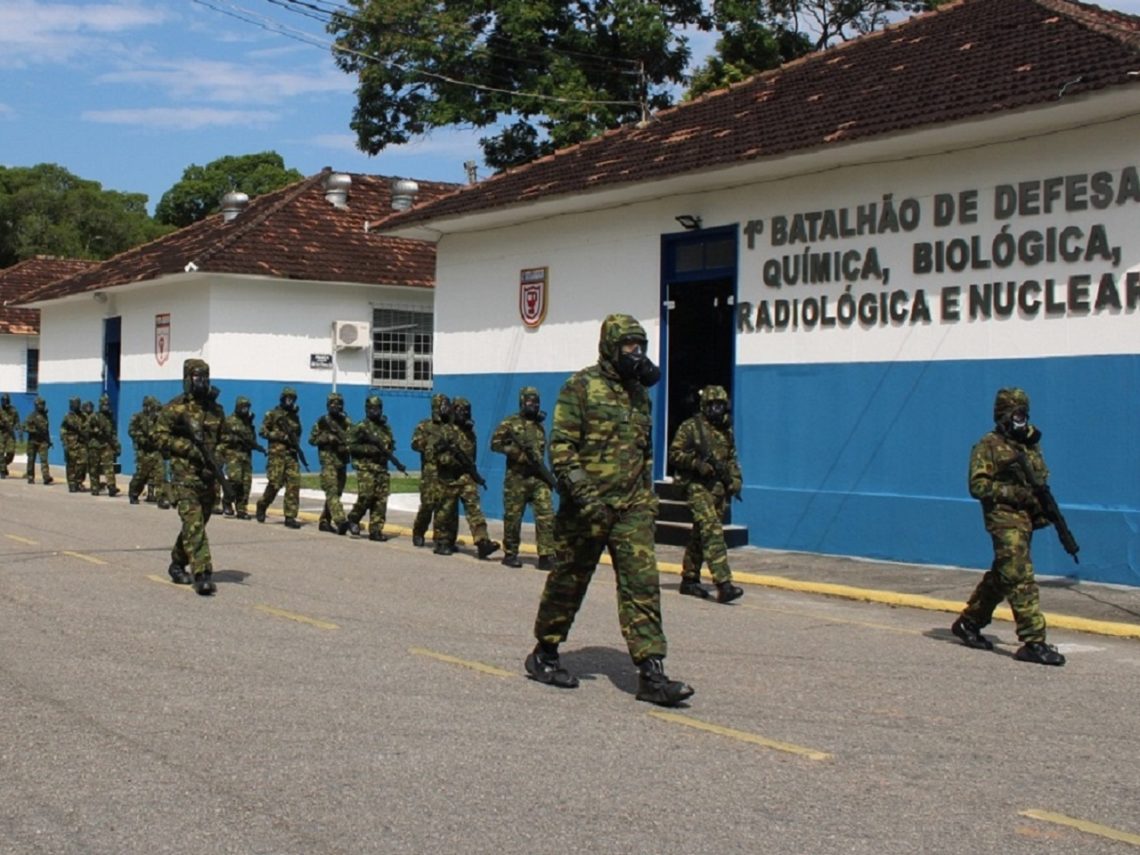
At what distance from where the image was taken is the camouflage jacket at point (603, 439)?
25.7 feet

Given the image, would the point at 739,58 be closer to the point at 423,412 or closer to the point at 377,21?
the point at 377,21

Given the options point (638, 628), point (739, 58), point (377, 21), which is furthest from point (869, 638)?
point (377, 21)

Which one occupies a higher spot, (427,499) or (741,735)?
(427,499)

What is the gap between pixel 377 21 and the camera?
116ft

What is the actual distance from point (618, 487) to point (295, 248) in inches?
950

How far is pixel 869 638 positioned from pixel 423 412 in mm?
22173

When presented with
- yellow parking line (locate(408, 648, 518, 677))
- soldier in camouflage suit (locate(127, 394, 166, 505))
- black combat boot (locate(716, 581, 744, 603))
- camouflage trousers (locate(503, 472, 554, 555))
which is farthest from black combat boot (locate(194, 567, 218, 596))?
soldier in camouflage suit (locate(127, 394, 166, 505))

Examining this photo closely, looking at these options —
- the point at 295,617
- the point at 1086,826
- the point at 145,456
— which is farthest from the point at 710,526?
the point at 145,456

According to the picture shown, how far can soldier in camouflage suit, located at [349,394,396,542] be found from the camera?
58.7 feet

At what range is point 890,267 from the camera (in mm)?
15891

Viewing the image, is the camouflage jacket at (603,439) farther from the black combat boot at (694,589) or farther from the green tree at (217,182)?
the green tree at (217,182)

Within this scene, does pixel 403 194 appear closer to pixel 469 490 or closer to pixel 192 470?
pixel 469 490

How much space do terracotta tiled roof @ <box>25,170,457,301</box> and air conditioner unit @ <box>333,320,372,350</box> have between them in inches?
38.2

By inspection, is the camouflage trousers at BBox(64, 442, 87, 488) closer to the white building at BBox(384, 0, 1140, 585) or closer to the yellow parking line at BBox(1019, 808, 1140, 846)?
the white building at BBox(384, 0, 1140, 585)
